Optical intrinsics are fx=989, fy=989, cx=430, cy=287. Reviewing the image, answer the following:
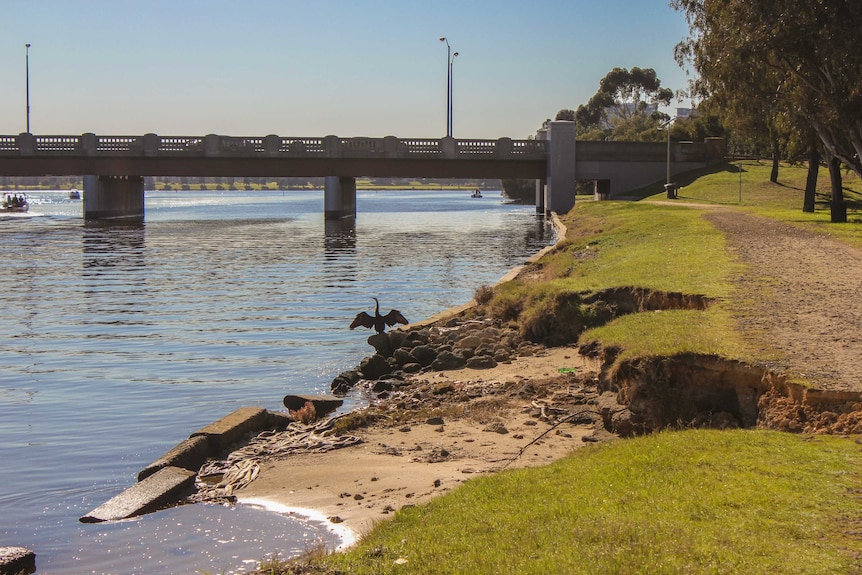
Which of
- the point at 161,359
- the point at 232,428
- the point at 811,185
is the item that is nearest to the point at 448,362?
the point at 232,428

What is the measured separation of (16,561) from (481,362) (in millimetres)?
10462

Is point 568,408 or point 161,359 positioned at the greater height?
point 568,408

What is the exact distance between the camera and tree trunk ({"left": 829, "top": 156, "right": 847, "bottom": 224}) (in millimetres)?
38406

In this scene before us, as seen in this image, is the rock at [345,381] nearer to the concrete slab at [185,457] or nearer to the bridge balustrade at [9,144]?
the concrete slab at [185,457]

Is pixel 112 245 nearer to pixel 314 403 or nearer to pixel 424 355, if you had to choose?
pixel 424 355

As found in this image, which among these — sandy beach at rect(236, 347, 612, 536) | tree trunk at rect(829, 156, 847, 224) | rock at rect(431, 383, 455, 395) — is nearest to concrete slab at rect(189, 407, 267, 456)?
sandy beach at rect(236, 347, 612, 536)

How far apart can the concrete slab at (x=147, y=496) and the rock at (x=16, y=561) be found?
146 centimetres

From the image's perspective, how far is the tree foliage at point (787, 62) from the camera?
31.6 metres

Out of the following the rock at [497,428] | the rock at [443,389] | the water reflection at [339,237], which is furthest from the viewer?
the water reflection at [339,237]

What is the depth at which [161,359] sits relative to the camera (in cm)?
2119

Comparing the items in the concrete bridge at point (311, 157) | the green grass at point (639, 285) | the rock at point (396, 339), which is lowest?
the rock at point (396, 339)

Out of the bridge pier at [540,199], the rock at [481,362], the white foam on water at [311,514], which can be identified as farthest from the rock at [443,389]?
the bridge pier at [540,199]


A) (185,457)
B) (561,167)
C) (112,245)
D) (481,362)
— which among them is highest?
(561,167)

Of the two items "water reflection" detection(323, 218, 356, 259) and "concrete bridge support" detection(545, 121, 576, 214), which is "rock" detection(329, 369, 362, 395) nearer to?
"water reflection" detection(323, 218, 356, 259)
